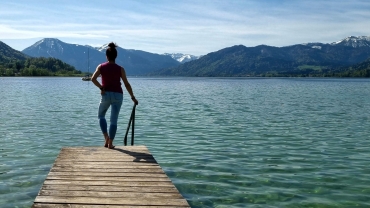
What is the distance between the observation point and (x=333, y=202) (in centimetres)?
A: 1165

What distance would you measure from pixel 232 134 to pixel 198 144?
416cm

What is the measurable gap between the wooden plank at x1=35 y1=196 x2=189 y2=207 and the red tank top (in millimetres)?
5884

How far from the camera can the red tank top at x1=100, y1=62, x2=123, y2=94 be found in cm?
1330

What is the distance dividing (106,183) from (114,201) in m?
1.46

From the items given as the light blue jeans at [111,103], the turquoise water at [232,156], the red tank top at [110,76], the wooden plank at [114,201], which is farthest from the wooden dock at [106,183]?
the red tank top at [110,76]

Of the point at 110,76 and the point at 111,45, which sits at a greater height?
the point at 111,45

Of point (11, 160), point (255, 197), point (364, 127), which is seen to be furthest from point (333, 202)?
point (364, 127)

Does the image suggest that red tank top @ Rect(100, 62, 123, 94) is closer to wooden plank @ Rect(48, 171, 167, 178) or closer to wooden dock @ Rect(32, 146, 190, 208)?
wooden dock @ Rect(32, 146, 190, 208)

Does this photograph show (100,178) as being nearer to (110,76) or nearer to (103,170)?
(103,170)

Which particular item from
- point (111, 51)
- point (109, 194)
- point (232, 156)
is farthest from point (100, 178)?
point (232, 156)

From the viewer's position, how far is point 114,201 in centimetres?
798

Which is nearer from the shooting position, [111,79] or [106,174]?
[106,174]

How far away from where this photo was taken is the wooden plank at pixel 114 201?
787cm

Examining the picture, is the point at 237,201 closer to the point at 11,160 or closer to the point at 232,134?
the point at 11,160
